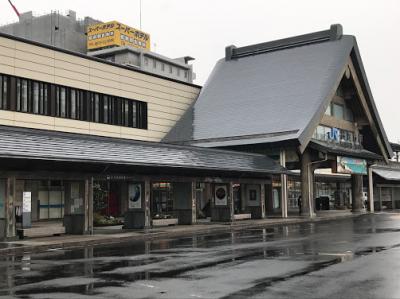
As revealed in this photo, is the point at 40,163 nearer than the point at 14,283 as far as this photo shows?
No

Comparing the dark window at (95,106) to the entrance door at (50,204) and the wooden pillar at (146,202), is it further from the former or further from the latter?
the wooden pillar at (146,202)

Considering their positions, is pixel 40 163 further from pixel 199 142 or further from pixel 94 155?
pixel 199 142

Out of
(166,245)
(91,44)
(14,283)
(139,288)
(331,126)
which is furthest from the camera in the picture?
(91,44)

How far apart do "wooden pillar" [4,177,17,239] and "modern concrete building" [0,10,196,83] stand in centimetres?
8953

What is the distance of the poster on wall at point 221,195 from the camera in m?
33.1

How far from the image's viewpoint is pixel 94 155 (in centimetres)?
2356

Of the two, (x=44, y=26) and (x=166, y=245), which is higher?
(x=44, y=26)

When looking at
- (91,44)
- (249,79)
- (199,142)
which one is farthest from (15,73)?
(91,44)

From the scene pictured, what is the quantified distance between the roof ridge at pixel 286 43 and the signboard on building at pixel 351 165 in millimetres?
9852

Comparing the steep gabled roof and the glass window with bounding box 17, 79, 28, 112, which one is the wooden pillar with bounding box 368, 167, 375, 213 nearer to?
the steep gabled roof

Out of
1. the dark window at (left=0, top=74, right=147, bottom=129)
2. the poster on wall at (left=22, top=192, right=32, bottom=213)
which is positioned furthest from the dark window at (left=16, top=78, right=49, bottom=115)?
the poster on wall at (left=22, top=192, right=32, bottom=213)

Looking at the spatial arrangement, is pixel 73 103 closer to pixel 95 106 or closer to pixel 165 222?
pixel 95 106

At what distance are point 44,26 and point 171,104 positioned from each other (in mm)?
77260

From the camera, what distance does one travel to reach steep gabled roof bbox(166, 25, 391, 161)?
37.6 metres
